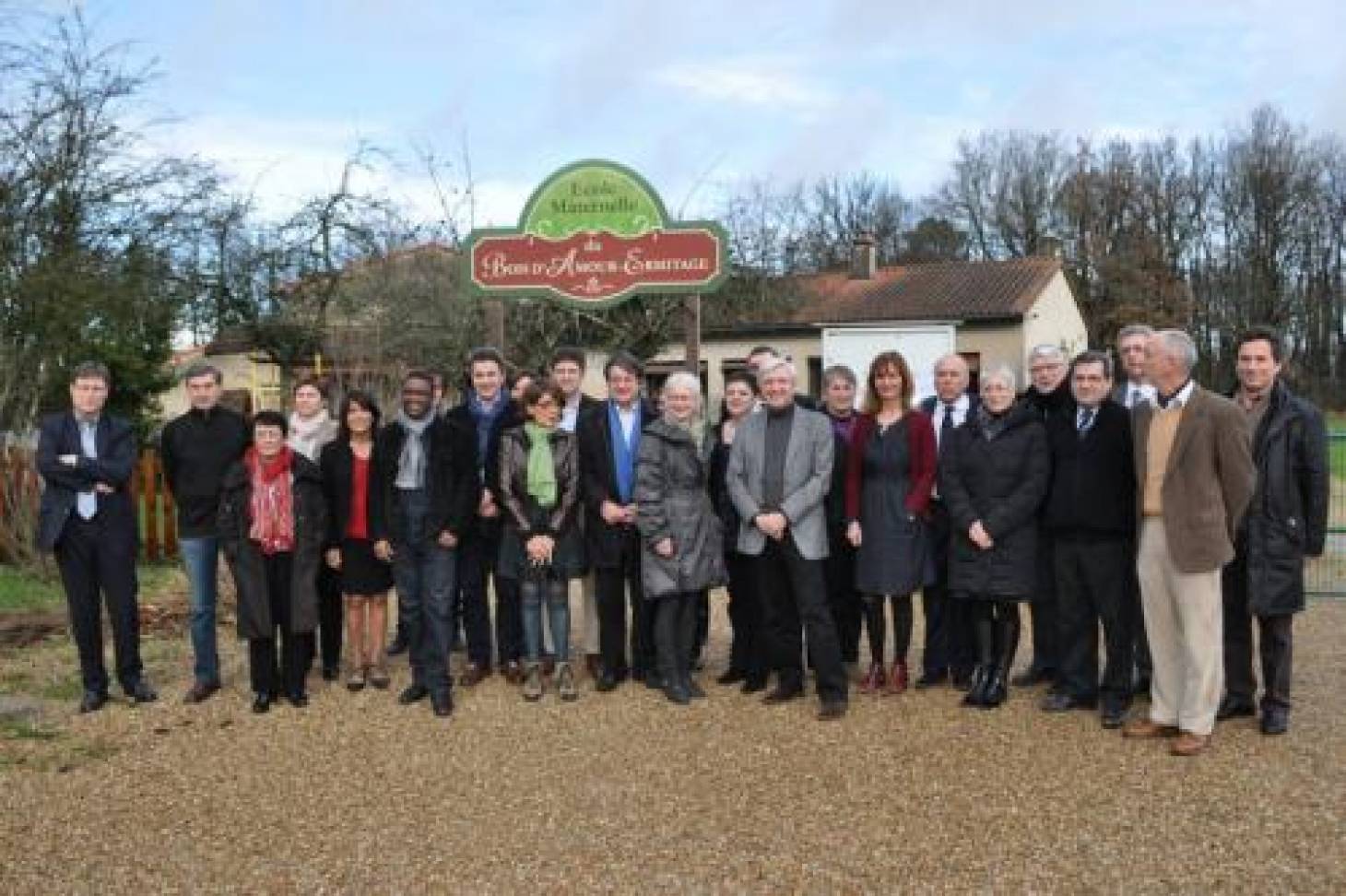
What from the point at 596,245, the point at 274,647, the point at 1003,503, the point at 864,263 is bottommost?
the point at 274,647

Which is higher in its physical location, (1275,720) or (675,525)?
(675,525)

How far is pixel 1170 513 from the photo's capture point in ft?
17.3

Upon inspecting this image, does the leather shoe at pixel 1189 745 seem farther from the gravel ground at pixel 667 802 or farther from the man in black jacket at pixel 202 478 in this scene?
the man in black jacket at pixel 202 478

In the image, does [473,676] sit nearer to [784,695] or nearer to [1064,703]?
[784,695]

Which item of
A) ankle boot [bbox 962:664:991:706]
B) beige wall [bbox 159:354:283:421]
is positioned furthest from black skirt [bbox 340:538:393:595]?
beige wall [bbox 159:354:283:421]

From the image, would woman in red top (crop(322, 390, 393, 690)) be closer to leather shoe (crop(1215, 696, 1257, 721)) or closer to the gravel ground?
the gravel ground

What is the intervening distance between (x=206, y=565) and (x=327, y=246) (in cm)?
1651

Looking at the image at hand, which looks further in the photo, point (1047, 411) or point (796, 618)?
point (796, 618)

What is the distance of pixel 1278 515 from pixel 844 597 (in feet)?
7.43

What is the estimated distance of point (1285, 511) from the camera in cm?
545

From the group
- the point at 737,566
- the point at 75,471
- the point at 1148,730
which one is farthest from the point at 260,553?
the point at 1148,730

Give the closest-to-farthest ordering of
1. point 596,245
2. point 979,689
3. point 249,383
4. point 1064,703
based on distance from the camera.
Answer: point 1064,703, point 979,689, point 596,245, point 249,383

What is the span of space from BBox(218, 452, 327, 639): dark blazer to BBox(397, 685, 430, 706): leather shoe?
62 centimetres

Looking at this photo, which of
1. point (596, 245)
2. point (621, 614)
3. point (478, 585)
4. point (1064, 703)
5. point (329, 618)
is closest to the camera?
point (1064, 703)
